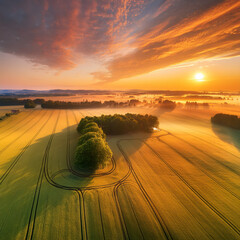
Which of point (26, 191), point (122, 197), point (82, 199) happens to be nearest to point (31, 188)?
point (26, 191)

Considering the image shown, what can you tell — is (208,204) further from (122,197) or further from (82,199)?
(82,199)

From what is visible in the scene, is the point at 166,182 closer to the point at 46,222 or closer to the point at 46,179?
the point at 46,222

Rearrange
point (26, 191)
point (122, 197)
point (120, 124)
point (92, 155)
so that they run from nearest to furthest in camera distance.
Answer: point (122, 197)
point (26, 191)
point (92, 155)
point (120, 124)

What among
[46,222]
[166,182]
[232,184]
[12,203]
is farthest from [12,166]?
[232,184]

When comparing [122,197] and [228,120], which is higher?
[122,197]

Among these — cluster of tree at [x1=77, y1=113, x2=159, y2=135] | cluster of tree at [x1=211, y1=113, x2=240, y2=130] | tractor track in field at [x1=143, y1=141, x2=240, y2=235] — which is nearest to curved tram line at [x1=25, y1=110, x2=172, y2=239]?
tractor track in field at [x1=143, y1=141, x2=240, y2=235]

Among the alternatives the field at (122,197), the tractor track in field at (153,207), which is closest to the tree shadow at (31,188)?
the field at (122,197)

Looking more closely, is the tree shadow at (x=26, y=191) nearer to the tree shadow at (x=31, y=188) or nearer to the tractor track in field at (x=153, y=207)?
the tree shadow at (x=31, y=188)

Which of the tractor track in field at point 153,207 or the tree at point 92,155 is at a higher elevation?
the tree at point 92,155
